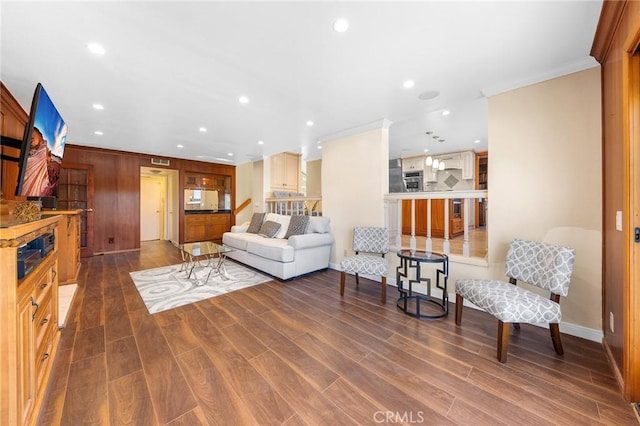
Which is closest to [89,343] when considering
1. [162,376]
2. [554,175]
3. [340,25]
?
[162,376]

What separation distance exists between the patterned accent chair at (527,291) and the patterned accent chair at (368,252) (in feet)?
2.91

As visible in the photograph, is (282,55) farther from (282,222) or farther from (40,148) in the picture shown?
(282,222)

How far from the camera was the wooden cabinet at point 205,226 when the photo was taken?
671cm

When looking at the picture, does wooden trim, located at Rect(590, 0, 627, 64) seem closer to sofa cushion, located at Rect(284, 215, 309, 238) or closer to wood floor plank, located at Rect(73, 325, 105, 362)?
sofa cushion, located at Rect(284, 215, 309, 238)

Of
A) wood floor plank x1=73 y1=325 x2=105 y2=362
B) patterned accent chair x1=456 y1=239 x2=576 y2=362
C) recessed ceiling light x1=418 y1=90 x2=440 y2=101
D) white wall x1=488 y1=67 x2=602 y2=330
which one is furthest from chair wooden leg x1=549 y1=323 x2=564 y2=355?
wood floor plank x1=73 y1=325 x2=105 y2=362

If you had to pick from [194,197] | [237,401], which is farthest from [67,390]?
[194,197]

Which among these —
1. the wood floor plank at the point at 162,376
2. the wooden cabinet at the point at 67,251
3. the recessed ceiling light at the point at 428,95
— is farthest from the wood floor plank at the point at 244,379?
the recessed ceiling light at the point at 428,95

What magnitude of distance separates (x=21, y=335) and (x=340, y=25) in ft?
8.13

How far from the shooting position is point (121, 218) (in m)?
5.59

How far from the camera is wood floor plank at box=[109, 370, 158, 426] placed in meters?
1.25

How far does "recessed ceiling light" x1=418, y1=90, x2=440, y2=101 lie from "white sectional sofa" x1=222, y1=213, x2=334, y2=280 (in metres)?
2.29

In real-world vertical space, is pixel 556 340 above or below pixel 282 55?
below

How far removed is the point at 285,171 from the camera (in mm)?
6754
